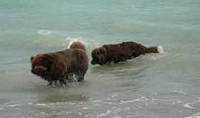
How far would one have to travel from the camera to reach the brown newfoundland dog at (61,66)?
12.0m

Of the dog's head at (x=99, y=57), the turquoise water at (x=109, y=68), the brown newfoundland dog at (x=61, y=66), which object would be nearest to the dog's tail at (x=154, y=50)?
the turquoise water at (x=109, y=68)

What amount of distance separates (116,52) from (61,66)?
3.65 m

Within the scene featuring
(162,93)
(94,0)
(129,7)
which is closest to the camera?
(162,93)

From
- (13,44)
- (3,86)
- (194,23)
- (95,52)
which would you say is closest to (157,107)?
(3,86)

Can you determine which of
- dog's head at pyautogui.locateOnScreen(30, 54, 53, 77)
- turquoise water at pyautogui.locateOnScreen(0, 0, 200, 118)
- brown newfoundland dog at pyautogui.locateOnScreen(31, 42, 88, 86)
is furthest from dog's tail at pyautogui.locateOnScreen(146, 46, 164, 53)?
dog's head at pyautogui.locateOnScreen(30, 54, 53, 77)

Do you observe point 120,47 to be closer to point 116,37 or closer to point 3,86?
point 3,86

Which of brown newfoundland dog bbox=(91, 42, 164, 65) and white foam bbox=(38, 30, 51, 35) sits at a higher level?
white foam bbox=(38, 30, 51, 35)

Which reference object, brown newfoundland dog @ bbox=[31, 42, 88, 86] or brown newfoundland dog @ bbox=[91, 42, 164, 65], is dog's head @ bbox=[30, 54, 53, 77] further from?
brown newfoundland dog @ bbox=[91, 42, 164, 65]

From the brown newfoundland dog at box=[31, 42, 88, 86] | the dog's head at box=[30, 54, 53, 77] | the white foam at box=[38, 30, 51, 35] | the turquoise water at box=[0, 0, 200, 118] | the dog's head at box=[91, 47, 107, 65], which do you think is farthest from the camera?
the white foam at box=[38, 30, 51, 35]

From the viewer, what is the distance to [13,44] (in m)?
20.6

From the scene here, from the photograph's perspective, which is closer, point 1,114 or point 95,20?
point 1,114

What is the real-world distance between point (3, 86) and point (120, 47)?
171 inches

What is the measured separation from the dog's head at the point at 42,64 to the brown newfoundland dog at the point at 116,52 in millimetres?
3204

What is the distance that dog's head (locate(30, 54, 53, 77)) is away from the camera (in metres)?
11.8
